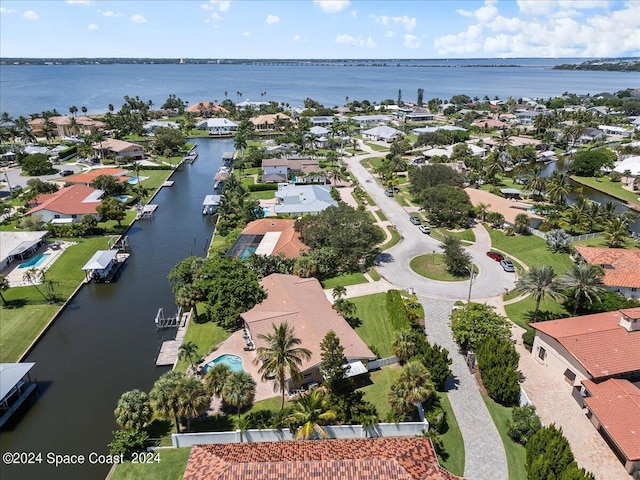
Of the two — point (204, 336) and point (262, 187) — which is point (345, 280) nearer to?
point (204, 336)

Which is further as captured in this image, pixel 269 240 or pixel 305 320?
pixel 269 240

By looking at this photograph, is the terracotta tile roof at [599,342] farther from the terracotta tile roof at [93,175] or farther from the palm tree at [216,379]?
the terracotta tile roof at [93,175]

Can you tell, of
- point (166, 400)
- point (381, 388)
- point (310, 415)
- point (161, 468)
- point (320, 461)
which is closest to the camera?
point (320, 461)

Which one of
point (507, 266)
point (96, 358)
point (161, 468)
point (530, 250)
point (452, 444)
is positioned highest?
point (161, 468)

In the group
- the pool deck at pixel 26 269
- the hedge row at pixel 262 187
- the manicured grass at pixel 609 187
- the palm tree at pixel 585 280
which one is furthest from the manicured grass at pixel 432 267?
the manicured grass at pixel 609 187

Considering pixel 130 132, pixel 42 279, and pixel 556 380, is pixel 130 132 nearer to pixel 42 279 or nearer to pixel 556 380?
pixel 42 279

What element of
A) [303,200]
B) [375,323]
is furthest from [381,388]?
[303,200]

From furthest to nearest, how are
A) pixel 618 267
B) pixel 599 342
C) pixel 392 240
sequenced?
pixel 392 240 < pixel 618 267 < pixel 599 342
